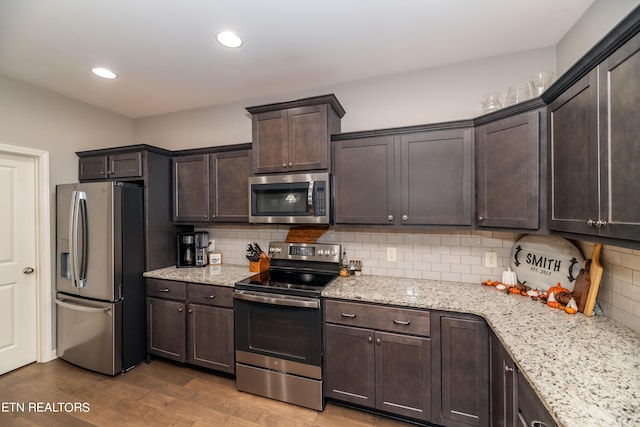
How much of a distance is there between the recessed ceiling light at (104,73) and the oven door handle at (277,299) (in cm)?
225

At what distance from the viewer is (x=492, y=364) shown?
5.36ft

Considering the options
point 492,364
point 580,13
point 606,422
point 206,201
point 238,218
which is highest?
point 580,13

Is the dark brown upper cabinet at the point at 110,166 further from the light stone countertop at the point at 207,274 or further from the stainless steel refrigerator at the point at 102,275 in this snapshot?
the light stone countertop at the point at 207,274

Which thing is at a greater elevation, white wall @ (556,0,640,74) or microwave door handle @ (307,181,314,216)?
white wall @ (556,0,640,74)

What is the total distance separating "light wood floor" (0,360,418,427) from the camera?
1.97m

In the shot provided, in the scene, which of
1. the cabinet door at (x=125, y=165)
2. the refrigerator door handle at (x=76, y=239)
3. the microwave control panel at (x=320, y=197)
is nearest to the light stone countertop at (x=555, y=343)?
the microwave control panel at (x=320, y=197)

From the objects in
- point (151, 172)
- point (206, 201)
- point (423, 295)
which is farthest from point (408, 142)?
point (151, 172)

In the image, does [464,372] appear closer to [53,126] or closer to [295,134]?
[295,134]

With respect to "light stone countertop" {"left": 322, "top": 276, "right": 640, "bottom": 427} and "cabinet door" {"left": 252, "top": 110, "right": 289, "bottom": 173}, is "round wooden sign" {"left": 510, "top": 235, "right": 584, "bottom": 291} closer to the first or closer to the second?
"light stone countertop" {"left": 322, "top": 276, "right": 640, "bottom": 427}

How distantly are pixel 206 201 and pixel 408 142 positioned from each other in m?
2.05

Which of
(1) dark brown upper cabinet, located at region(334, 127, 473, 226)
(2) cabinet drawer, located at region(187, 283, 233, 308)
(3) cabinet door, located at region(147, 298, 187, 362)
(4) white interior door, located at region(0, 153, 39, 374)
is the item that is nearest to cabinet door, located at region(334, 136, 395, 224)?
(1) dark brown upper cabinet, located at region(334, 127, 473, 226)

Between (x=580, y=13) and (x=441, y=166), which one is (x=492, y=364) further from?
(x=580, y=13)

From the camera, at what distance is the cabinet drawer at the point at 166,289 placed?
8.33 ft

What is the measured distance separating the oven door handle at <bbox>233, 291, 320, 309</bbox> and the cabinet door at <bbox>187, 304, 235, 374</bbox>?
28cm
